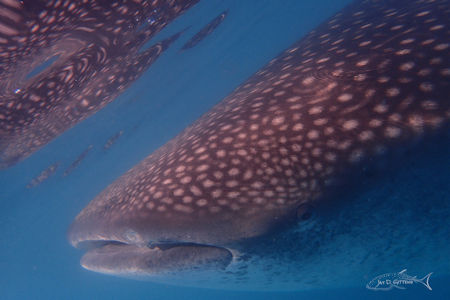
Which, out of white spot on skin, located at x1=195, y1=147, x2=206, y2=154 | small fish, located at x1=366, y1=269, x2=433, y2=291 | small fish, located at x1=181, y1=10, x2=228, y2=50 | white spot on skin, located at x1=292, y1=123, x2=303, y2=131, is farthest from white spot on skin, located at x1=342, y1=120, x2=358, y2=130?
small fish, located at x1=181, y1=10, x2=228, y2=50

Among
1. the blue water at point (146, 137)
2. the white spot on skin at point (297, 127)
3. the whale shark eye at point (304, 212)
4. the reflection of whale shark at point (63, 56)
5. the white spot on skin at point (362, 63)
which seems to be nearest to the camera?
the whale shark eye at point (304, 212)

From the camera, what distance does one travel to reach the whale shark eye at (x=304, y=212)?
2.34 m

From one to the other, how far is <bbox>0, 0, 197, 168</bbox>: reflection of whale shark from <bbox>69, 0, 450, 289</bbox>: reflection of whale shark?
3.51 m

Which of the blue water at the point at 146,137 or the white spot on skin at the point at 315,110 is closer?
the white spot on skin at the point at 315,110

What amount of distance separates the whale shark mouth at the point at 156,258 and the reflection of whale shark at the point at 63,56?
3509 millimetres

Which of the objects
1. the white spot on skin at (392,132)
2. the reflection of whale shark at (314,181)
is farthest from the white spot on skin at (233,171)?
the white spot on skin at (392,132)

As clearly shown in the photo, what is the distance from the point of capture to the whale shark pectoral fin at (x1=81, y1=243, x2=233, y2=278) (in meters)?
2.62

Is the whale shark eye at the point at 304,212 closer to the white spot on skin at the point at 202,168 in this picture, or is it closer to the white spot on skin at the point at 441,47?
the white spot on skin at the point at 202,168

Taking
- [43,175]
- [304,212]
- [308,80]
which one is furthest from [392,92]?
[43,175]

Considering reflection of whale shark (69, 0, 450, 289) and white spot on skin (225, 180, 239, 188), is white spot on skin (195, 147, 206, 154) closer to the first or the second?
reflection of whale shark (69, 0, 450, 289)

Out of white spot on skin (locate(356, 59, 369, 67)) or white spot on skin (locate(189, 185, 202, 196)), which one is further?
white spot on skin (locate(356, 59, 369, 67))

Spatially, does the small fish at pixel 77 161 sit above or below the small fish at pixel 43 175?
below

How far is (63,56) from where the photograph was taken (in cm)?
669

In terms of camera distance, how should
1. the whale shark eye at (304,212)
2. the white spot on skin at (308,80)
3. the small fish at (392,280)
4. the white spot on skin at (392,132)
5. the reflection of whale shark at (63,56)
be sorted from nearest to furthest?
the white spot on skin at (392,132) → the whale shark eye at (304,212) → the white spot on skin at (308,80) → the small fish at (392,280) → the reflection of whale shark at (63,56)
